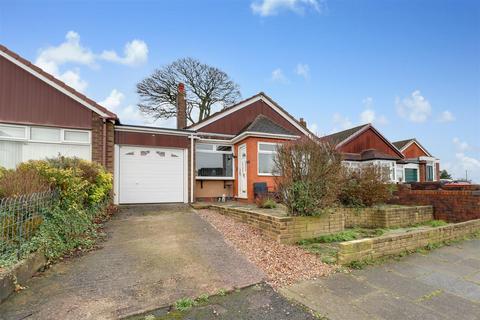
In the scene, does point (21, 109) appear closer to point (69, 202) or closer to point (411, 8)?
point (69, 202)

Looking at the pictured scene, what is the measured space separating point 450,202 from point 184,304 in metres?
10.4

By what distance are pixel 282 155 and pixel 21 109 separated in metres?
8.83

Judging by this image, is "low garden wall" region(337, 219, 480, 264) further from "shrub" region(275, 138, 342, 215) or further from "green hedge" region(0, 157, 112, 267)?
"green hedge" region(0, 157, 112, 267)

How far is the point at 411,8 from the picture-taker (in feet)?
34.2

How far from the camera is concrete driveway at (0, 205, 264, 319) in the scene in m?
3.04

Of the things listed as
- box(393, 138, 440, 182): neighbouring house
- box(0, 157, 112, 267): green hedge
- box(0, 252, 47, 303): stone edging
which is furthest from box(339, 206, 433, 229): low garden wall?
box(393, 138, 440, 182): neighbouring house

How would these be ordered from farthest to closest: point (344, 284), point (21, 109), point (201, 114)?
point (201, 114)
point (21, 109)
point (344, 284)

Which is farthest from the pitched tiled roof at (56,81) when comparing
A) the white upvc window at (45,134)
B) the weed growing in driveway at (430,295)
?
the weed growing in driveway at (430,295)

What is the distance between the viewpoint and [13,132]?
28.4 ft

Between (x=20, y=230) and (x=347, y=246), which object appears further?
(x=347, y=246)

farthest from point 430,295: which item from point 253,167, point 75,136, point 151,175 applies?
point 75,136

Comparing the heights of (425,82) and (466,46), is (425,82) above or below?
Result: below

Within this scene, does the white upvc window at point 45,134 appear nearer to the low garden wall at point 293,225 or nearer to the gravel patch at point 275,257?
the gravel patch at point 275,257

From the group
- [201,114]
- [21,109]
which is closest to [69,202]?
[21,109]
